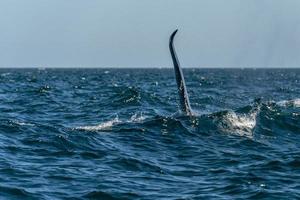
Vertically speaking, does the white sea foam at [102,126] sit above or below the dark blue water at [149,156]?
above

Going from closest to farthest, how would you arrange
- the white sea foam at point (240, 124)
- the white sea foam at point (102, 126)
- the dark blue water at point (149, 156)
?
1. the dark blue water at point (149, 156)
2. the white sea foam at point (102, 126)
3. the white sea foam at point (240, 124)

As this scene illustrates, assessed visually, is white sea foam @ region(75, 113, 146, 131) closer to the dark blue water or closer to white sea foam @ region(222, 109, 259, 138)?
the dark blue water

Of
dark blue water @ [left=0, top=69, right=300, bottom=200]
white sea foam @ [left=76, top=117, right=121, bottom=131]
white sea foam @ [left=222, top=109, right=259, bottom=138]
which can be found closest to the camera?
dark blue water @ [left=0, top=69, right=300, bottom=200]

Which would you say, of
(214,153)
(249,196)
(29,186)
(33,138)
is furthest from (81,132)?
(249,196)

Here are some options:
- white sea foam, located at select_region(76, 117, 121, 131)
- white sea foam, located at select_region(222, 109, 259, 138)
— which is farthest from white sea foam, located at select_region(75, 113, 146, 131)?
white sea foam, located at select_region(222, 109, 259, 138)

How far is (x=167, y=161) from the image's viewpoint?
16.9 m

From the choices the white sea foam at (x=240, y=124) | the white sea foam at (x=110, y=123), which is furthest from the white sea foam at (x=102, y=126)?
the white sea foam at (x=240, y=124)

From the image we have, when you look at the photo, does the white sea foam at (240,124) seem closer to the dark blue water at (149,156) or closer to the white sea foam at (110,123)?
the dark blue water at (149,156)

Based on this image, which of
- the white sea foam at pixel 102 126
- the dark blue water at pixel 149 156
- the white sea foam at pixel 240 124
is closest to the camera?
the dark blue water at pixel 149 156

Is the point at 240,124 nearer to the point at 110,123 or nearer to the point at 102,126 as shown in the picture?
the point at 110,123

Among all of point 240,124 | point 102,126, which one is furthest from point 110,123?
point 240,124

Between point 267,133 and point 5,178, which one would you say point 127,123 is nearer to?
point 267,133

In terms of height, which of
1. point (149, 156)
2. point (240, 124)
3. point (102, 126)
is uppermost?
point (102, 126)

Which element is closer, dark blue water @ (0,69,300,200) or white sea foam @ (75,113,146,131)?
dark blue water @ (0,69,300,200)
